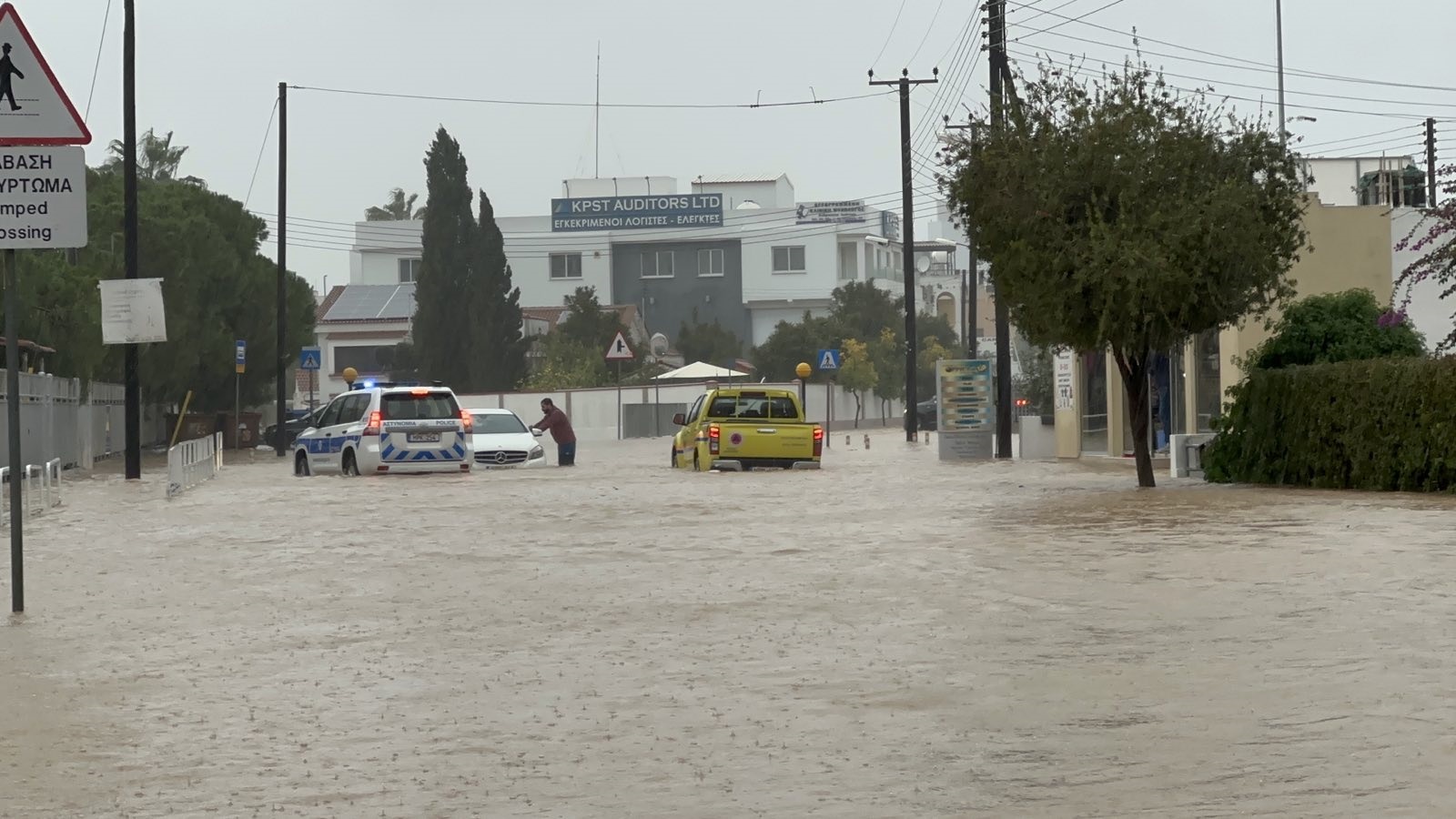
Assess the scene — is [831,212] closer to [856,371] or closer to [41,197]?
[856,371]

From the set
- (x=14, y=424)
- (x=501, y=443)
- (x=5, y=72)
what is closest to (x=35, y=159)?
(x=5, y=72)

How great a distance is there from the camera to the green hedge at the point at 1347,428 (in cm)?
2322

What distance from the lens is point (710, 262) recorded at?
108875mm

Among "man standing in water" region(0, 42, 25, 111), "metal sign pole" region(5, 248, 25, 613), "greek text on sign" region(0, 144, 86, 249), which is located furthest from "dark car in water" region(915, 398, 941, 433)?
"man standing in water" region(0, 42, 25, 111)

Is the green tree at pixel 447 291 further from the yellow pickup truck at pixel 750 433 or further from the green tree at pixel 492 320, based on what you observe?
the yellow pickup truck at pixel 750 433

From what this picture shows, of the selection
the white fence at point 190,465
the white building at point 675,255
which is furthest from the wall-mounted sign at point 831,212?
the white fence at point 190,465

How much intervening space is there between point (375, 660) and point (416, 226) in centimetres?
10175

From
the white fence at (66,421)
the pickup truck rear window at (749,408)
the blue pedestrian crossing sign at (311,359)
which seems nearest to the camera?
the white fence at (66,421)

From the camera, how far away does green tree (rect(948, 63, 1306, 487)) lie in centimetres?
2608

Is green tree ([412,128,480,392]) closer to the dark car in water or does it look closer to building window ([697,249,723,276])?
the dark car in water

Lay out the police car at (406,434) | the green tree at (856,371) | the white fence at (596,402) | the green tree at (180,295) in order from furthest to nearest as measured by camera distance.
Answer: the green tree at (856,371), the white fence at (596,402), the green tree at (180,295), the police car at (406,434)

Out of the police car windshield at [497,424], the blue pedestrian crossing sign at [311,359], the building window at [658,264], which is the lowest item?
the police car windshield at [497,424]

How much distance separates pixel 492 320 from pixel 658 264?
28.2 metres

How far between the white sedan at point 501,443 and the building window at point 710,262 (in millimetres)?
70935
